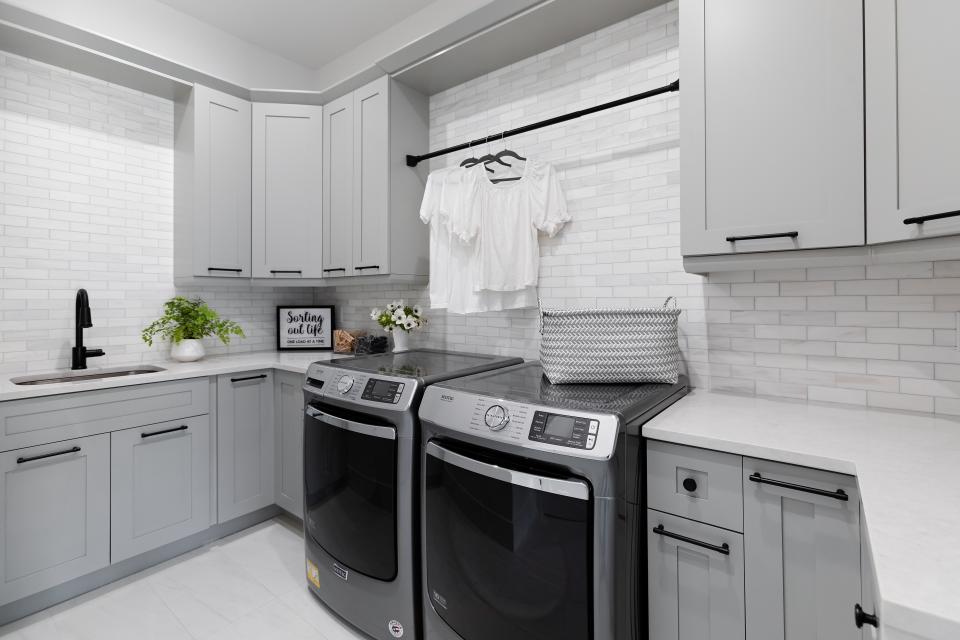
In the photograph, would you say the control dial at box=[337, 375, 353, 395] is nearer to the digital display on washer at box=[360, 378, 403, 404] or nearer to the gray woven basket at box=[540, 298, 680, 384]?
the digital display on washer at box=[360, 378, 403, 404]

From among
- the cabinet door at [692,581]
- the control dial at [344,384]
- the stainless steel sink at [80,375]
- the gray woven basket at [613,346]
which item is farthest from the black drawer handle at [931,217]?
the stainless steel sink at [80,375]

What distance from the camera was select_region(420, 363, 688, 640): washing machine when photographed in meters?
1.24

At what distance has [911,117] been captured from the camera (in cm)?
121

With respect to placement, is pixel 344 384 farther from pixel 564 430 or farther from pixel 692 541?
pixel 692 541

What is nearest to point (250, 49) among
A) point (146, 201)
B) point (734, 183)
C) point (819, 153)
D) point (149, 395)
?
point (146, 201)

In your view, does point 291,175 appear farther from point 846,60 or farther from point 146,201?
point 846,60

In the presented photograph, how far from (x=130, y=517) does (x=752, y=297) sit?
9.74 feet

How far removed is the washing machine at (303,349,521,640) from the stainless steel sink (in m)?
1.21

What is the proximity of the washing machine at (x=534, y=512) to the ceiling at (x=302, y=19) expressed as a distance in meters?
2.27

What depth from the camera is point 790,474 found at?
3.89ft

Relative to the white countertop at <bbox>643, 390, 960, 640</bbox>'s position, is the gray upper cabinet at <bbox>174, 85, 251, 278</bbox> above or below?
above

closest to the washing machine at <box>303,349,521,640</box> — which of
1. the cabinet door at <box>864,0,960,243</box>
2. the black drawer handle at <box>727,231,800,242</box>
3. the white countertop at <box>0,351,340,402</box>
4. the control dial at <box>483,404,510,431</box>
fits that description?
the control dial at <box>483,404,510,431</box>

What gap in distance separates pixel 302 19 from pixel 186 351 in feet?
6.78

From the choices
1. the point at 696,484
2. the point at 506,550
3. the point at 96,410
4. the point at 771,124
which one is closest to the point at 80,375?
the point at 96,410
